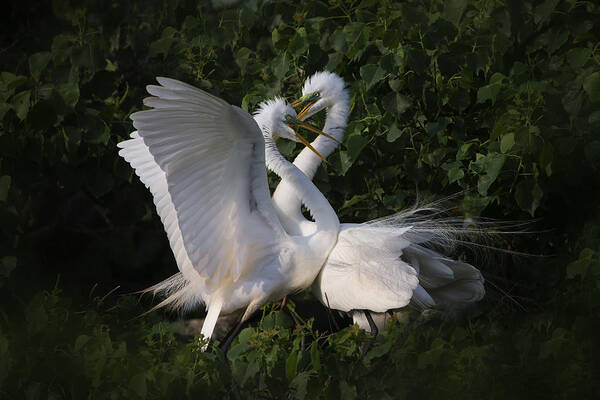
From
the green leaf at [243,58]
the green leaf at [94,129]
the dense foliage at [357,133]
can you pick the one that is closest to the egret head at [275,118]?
the dense foliage at [357,133]

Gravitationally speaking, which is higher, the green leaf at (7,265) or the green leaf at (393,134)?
the green leaf at (393,134)

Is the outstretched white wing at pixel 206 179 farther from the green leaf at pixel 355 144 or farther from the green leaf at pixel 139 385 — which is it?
the green leaf at pixel 139 385

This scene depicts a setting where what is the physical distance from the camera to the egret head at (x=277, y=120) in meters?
3.29

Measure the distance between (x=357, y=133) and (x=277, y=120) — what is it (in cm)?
33

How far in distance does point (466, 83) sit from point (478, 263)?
0.78 meters

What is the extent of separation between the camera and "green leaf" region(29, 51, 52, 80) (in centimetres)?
333

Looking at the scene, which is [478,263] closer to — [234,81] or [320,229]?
[320,229]

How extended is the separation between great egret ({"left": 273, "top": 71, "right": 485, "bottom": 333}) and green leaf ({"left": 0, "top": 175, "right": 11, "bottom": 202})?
1.07m

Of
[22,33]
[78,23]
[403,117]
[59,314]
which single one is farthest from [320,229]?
[22,33]

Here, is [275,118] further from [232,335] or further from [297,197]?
[232,335]

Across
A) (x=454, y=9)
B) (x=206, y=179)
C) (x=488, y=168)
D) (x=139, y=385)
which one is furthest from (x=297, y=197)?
(x=139, y=385)

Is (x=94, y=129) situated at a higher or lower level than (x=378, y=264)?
higher

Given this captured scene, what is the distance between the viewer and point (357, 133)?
10.9ft

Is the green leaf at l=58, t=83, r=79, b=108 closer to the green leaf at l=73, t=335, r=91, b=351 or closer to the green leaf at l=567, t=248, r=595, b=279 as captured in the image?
the green leaf at l=73, t=335, r=91, b=351
